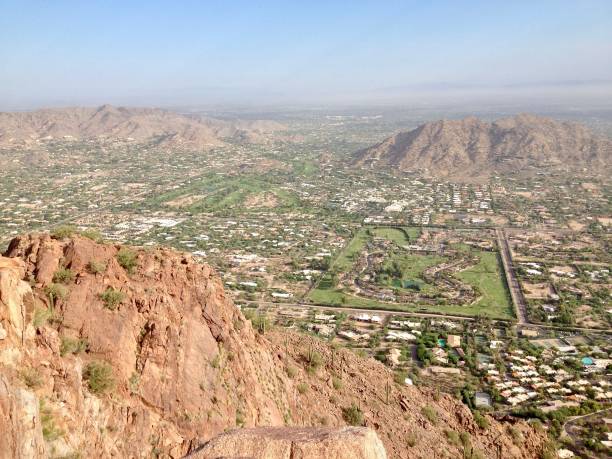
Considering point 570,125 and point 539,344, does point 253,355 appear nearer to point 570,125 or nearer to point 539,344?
point 539,344

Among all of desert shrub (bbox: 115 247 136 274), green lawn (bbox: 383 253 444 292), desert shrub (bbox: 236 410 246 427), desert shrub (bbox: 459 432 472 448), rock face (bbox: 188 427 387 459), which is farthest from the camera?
green lawn (bbox: 383 253 444 292)

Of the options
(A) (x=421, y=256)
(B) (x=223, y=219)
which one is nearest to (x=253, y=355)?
(A) (x=421, y=256)

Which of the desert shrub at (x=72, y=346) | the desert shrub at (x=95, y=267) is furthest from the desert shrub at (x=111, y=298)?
the desert shrub at (x=72, y=346)

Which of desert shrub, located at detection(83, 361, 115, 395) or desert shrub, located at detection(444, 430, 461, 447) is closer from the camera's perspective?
desert shrub, located at detection(83, 361, 115, 395)

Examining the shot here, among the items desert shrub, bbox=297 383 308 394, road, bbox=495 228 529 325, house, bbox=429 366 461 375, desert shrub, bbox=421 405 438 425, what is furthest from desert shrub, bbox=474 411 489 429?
road, bbox=495 228 529 325

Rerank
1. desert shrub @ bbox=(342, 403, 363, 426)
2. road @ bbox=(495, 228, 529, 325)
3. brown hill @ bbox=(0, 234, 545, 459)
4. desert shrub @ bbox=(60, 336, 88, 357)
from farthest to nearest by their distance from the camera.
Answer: road @ bbox=(495, 228, 529, 325)
desert shrub @ bbox=(342, 403, 363, 426)
desert shrub @ bbox=(60, 336, 88, 357)
brown hill @ bbox=(0, 234, 545, 459)

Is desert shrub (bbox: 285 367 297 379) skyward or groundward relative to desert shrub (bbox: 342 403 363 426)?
skyward

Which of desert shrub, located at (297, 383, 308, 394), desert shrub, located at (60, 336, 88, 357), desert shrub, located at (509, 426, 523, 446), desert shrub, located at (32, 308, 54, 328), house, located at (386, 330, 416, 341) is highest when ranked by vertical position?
desert shrub, located at (32, 308, 54, 328)

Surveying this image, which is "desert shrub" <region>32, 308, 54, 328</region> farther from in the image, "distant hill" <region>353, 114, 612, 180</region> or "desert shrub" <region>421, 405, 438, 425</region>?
"distant hill" <region>353, 114, 612, 180</region>
